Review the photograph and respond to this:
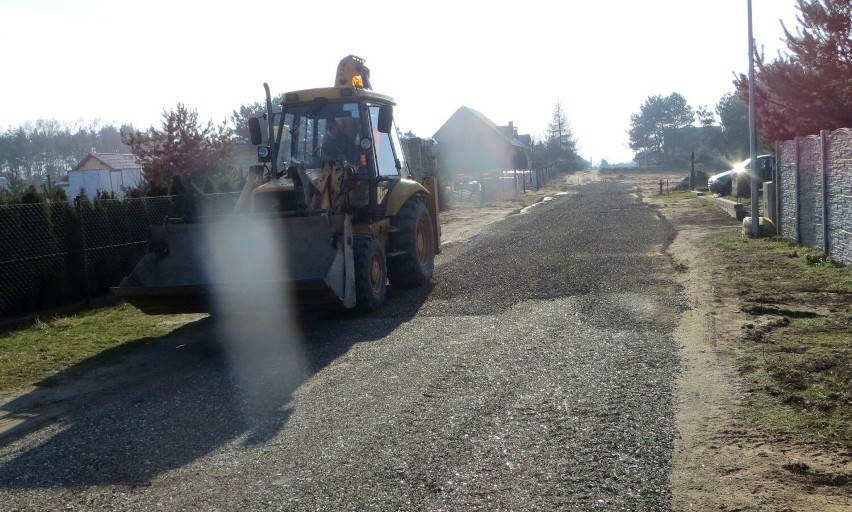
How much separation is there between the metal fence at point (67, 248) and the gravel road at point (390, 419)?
3111 mm

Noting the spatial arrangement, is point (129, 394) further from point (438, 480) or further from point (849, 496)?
point (849, 496)

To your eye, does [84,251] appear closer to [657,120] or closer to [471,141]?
[471,141]

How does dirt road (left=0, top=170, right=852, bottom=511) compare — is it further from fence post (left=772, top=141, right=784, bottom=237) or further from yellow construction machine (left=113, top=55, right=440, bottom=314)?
fence post (left=772, top=141, right=784, bottom=237)

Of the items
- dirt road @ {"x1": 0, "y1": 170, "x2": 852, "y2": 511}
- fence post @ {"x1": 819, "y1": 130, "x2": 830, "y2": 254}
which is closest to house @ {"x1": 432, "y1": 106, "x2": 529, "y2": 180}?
fence post @ {"x1": 819, "y1": 130, "x2": 830, "y2": 254}

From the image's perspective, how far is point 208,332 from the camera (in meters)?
11.2

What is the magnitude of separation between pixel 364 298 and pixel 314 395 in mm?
3827

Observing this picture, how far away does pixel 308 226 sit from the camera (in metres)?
10.5

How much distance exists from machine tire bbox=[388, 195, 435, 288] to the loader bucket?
2555mm

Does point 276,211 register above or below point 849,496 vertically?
above

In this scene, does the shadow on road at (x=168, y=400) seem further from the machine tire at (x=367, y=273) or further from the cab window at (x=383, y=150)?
the cab window at (x=383, y=150)

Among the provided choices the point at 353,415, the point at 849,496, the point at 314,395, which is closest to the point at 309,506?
the point at 353,415

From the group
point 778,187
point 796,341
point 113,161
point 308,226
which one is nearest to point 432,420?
point 796,341

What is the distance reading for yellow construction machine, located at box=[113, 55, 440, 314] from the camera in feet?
33.9

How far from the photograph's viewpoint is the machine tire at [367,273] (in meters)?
11.2
